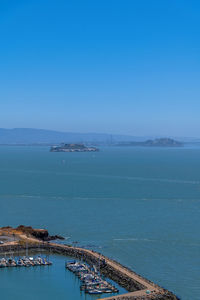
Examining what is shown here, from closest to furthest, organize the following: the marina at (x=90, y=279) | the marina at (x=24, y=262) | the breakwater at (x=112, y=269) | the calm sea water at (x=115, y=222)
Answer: the breakwater at (x=112, y=269) → the marina at (x=90, y=279) → the calm sea water at (x=115, y=222) → the marina at (x=24, y=262)

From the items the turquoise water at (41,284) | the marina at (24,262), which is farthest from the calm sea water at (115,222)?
the marina at (24,262)

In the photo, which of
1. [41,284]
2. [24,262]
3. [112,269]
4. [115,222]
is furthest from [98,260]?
[115,222]

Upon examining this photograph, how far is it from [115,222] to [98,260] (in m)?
10.8

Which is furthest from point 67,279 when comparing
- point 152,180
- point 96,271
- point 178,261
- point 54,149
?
point 54,149

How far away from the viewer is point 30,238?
100 feet

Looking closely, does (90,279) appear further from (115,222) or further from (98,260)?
(115,222)

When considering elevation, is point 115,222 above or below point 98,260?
above

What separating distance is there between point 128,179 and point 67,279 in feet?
149

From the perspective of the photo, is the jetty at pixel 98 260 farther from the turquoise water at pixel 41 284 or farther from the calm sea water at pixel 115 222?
the calm sea water at pixel 115 222

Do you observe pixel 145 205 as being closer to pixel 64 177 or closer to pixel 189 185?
pixel 189 185

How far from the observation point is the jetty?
67.0 ft

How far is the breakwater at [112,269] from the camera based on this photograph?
66.7ft

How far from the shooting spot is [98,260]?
25.3 m

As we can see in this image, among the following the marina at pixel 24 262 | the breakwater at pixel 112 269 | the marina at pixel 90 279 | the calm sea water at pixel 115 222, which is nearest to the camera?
the breakwater at pixel 112 269
